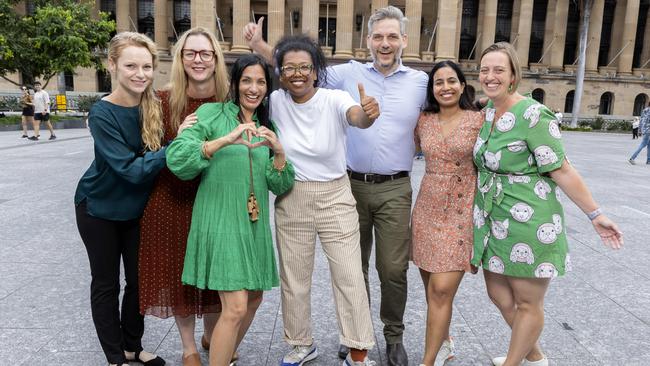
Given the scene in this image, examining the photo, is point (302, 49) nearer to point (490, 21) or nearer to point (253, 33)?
point (253, 33)

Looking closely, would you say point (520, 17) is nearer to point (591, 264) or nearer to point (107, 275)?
point (591, 264)

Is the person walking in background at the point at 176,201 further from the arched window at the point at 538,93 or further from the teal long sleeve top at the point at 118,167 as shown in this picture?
the arched window at the point at 538,93

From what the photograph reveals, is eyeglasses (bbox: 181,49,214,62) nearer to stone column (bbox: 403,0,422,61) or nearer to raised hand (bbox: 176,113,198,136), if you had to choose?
raised hand (bbox: 176,113,198,136)

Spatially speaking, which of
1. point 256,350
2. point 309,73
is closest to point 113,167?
point 309,73

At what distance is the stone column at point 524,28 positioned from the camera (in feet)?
153

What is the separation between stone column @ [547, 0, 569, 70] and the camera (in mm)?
48156

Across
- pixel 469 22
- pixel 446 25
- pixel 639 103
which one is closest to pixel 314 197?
pixel 446 25

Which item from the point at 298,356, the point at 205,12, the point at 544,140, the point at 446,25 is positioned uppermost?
the point at 205,12

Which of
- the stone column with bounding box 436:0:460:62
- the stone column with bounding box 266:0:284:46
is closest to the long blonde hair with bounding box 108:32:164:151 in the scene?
the stone column with bounding box 266:0:284:46

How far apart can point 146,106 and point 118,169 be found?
17.1 inches

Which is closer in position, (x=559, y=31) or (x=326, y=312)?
(x=326, y=312)

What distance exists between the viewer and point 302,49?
310cm

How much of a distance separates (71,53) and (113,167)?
2448 cm

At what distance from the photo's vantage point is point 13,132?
22.2 m
